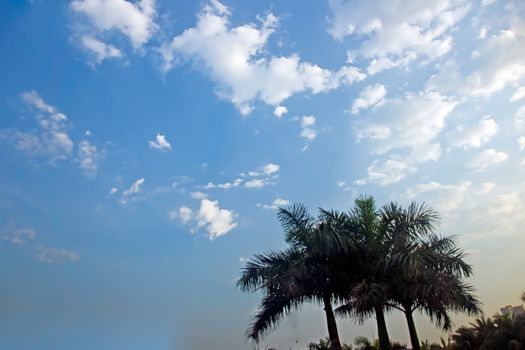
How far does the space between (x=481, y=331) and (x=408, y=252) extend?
4390 millimetres

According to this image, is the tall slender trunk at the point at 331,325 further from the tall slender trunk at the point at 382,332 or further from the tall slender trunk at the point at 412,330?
the tall slender trunk at the point at 412,330

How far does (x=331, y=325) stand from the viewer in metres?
21.4

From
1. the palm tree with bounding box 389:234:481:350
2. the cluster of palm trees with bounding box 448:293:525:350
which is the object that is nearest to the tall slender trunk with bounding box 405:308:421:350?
the palm tree with bounding box 389:234:481:350

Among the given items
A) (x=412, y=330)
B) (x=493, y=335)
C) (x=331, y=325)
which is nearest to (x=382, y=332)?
(x=412, y=330)

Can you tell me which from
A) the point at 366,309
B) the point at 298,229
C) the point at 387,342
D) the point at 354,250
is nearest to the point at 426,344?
the point at 387,342

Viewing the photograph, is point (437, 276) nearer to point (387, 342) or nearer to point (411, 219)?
point (411, 219)

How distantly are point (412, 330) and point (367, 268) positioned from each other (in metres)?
3.53

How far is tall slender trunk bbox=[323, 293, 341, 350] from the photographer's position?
2092cm

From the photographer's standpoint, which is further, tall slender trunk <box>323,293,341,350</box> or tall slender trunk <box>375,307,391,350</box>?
tall slender trunk <box>375,307,391,350</box>

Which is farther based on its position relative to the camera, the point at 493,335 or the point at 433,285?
the point at 433,285

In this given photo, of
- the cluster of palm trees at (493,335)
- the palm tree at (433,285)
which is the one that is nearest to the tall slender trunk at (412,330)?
the palm tree at (433,285)

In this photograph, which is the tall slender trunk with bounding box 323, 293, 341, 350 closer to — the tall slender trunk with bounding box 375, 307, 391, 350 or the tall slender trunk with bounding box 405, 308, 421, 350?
the tall slender trunk with bounding box 375, 307, 391, 350

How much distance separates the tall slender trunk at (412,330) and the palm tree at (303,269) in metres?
3.35

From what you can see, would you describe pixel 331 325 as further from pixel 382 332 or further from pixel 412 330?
pixel 412 330
